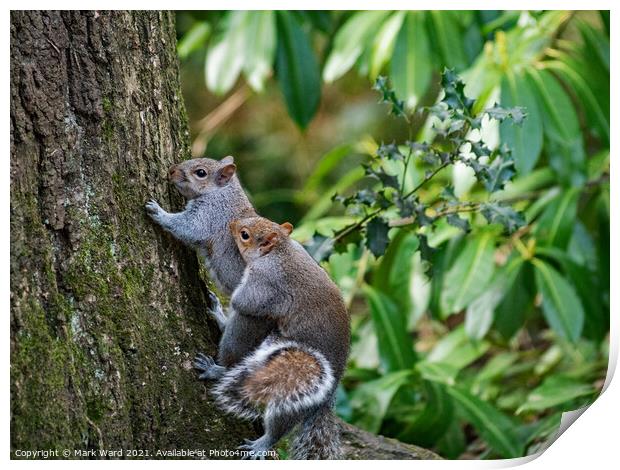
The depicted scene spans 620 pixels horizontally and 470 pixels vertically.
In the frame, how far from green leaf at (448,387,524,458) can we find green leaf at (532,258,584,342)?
0.36 m

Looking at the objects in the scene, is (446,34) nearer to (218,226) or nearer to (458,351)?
(218,226)

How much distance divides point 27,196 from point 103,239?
171 mm

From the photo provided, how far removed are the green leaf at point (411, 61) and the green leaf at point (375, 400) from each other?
0.87 metres

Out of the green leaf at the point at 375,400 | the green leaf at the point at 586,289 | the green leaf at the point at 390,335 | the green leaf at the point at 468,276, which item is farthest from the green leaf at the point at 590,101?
the green leaf at the point at 375,400

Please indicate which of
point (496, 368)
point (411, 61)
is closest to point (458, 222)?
point (411, 61)

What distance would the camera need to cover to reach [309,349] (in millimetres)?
1764

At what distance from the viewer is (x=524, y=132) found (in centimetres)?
246

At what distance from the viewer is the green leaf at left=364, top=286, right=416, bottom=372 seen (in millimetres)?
2758

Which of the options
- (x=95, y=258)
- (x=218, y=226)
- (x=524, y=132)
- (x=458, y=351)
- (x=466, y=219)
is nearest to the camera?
(x=95, y=258)

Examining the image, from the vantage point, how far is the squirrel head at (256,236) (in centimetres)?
185

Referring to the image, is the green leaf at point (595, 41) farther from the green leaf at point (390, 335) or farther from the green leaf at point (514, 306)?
the green leaf at point (390, 335)

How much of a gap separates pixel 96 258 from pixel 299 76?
49.9 inches

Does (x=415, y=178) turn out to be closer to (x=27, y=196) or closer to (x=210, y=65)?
(x=210, y=65)
